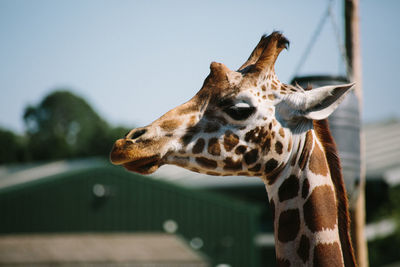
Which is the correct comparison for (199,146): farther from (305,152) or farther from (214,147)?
(305,152)

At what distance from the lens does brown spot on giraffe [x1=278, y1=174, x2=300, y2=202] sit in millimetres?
3041

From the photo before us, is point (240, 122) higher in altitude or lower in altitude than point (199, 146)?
higher

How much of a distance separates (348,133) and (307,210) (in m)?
2.53

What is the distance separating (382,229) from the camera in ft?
57.4

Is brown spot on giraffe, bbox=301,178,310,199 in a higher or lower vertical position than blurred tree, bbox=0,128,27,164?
higher

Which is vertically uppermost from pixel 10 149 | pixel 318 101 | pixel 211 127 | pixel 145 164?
pixel 318 101

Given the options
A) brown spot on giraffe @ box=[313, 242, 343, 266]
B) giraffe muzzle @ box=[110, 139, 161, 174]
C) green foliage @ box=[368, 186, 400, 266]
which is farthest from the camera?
green foliage @ box=[368, 186, 400, 266]

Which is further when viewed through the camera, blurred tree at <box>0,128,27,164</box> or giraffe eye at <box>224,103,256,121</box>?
blurred tree at <box>0,128,27,164</box>

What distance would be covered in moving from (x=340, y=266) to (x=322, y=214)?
306 millimetres

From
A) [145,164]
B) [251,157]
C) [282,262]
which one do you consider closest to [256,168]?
[251,157]

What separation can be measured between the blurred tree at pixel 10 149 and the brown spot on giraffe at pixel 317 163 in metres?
57.8

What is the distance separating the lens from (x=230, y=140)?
2998mm

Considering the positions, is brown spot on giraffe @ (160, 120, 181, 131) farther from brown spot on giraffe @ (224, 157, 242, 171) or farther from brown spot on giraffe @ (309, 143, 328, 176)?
brown spot on giraffe @ (309, 143, 328, 176)

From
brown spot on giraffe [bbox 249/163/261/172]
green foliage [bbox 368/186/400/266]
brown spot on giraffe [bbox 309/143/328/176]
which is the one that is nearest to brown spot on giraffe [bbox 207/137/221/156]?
brown spot on giraffe [bbox 249/163/261/172]
